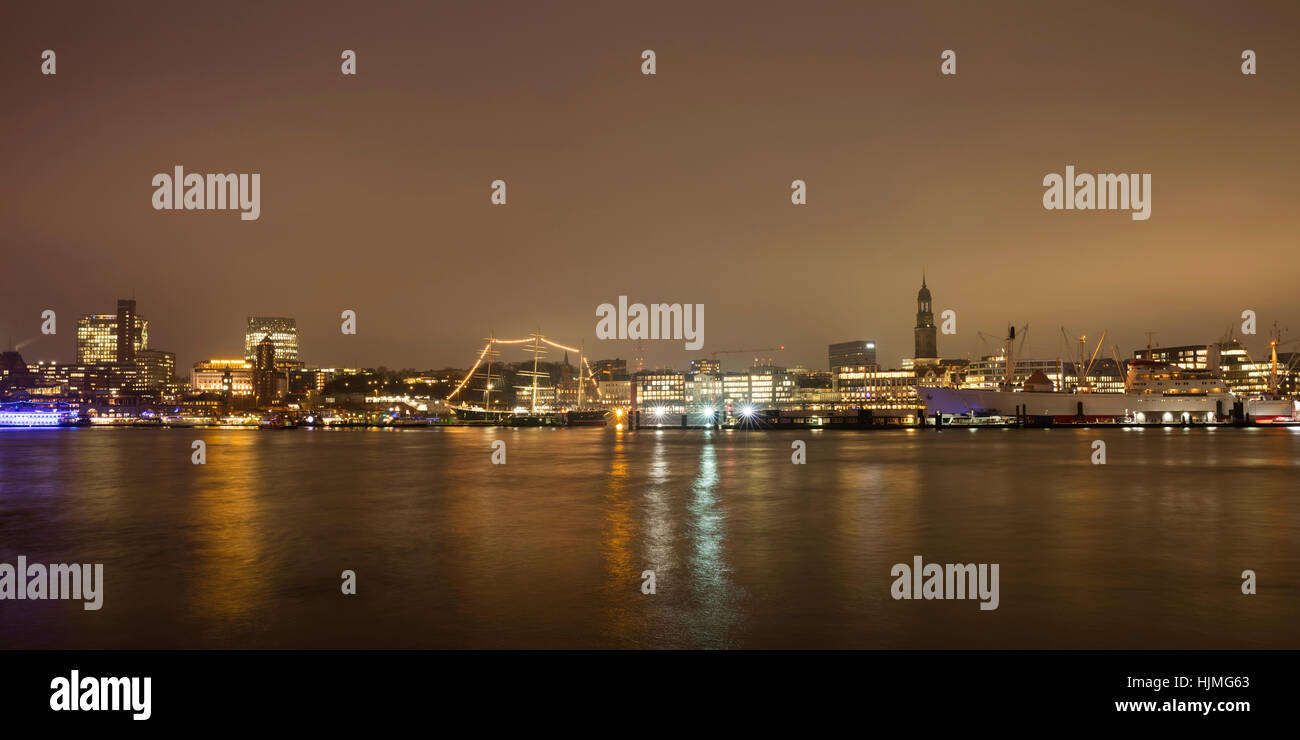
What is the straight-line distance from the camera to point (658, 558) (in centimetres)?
1342

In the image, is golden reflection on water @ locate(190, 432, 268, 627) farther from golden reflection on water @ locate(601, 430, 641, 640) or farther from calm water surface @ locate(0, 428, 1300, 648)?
golden reflection on water @ locate(601, 430, 641, 640)

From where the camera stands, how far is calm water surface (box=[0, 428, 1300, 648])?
8852 mm

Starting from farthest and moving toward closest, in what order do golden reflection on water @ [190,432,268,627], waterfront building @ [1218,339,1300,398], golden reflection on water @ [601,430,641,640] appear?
waterfront building @ [1218,339,1300,398] < golden reflection on water @ [190,432,268,627] < golden reflection on water @ [601,430,641,640]

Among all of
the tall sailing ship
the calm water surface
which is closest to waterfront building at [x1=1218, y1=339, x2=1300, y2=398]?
the tall sailing ship

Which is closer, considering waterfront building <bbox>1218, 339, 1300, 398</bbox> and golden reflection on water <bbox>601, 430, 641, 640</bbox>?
golden reflection on water <bbox>601, 430, 641, 640</bbox>

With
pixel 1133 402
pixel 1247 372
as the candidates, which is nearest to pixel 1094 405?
pixel 1133 402

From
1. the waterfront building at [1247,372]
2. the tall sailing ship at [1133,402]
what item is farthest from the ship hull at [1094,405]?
the waterfront building at [1247,372]

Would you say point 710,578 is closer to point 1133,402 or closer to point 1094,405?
point 1094,405

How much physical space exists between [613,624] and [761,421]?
104 metres

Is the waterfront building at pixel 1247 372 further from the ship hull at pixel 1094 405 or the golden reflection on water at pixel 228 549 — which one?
the golden reflection on water at pixel 228 549

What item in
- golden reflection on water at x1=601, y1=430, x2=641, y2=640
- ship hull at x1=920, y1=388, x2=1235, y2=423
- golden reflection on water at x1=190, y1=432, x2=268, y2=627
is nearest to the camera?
golden reflection on water at x1=601, y1=430, x2=641, y2=640

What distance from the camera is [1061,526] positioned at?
17062 millimetres
